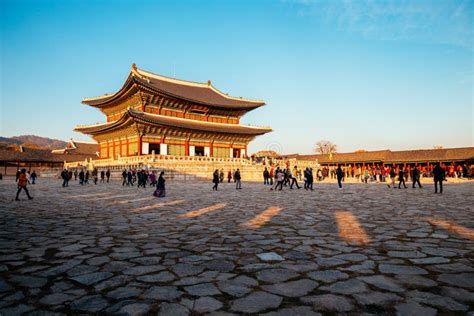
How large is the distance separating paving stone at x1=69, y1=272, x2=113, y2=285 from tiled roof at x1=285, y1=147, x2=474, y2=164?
51.1m

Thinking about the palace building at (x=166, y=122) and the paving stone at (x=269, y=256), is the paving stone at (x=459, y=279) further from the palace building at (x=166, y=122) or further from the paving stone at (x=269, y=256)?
the palace building at (x=166, y=122)

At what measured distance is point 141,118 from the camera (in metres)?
34.3

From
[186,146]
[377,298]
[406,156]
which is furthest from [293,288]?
[406,156]

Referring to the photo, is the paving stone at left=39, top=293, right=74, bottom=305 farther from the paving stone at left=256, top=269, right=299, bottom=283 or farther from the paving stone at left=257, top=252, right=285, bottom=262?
the paving stone at left=257, top=252, right=285, bottom=262

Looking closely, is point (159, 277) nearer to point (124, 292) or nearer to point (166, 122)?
point (124, 292)

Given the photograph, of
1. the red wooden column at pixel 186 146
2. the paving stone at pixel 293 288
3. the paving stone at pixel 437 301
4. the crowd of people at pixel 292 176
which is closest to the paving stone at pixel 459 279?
the paving stone at pixel 437 301

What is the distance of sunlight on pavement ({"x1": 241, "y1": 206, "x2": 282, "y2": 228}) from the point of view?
6898 millimetres

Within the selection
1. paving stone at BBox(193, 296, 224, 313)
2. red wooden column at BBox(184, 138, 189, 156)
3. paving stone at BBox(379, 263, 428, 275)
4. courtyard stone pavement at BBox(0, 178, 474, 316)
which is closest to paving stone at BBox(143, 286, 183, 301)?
courtyard stone pavement at BBox(0, 178, 474, 316)

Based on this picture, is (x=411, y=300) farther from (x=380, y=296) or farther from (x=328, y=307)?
(x=328, y=307)

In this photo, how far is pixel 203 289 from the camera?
3127 mm

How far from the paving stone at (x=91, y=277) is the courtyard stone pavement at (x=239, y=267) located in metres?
0.01

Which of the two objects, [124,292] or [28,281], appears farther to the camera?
[28,281]

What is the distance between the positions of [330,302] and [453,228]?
4.93m

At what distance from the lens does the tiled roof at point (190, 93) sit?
43216 mm
